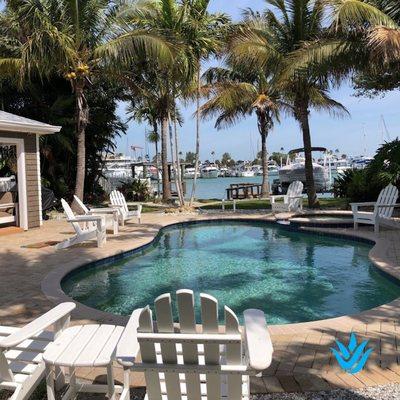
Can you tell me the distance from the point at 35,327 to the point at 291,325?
2.82m

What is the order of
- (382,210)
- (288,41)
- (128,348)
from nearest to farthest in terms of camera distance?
1. (128,348)
2. (382,210)
3. (288,41)

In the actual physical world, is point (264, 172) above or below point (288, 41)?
below

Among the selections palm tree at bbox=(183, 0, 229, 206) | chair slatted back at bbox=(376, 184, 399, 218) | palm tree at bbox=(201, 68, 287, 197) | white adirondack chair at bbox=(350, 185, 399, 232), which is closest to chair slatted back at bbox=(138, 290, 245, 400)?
white adirondack chair at bbox=(350, 185, 399, 232)

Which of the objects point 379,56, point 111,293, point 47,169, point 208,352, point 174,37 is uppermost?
point 174,37

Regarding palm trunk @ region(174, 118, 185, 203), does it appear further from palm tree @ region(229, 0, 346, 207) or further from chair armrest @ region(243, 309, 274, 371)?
chair armrest @ region(243, 309, 274, 371)

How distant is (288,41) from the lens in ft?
50.6

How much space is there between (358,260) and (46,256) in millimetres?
6365

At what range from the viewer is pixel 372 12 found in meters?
11.8

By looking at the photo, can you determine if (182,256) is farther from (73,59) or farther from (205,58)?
(205,58)

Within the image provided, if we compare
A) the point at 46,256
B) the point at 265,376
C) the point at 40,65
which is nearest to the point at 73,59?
the point at 40,65

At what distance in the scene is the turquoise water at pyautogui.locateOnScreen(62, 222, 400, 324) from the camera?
6375 millimetres

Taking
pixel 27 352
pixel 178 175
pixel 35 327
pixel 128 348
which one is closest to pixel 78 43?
pixel 178 175

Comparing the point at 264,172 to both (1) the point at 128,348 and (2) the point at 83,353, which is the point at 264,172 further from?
(1) the point at 128,348

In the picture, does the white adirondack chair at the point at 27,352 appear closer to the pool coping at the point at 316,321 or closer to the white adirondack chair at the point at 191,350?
the white adirondack chair at the point at 191,350
